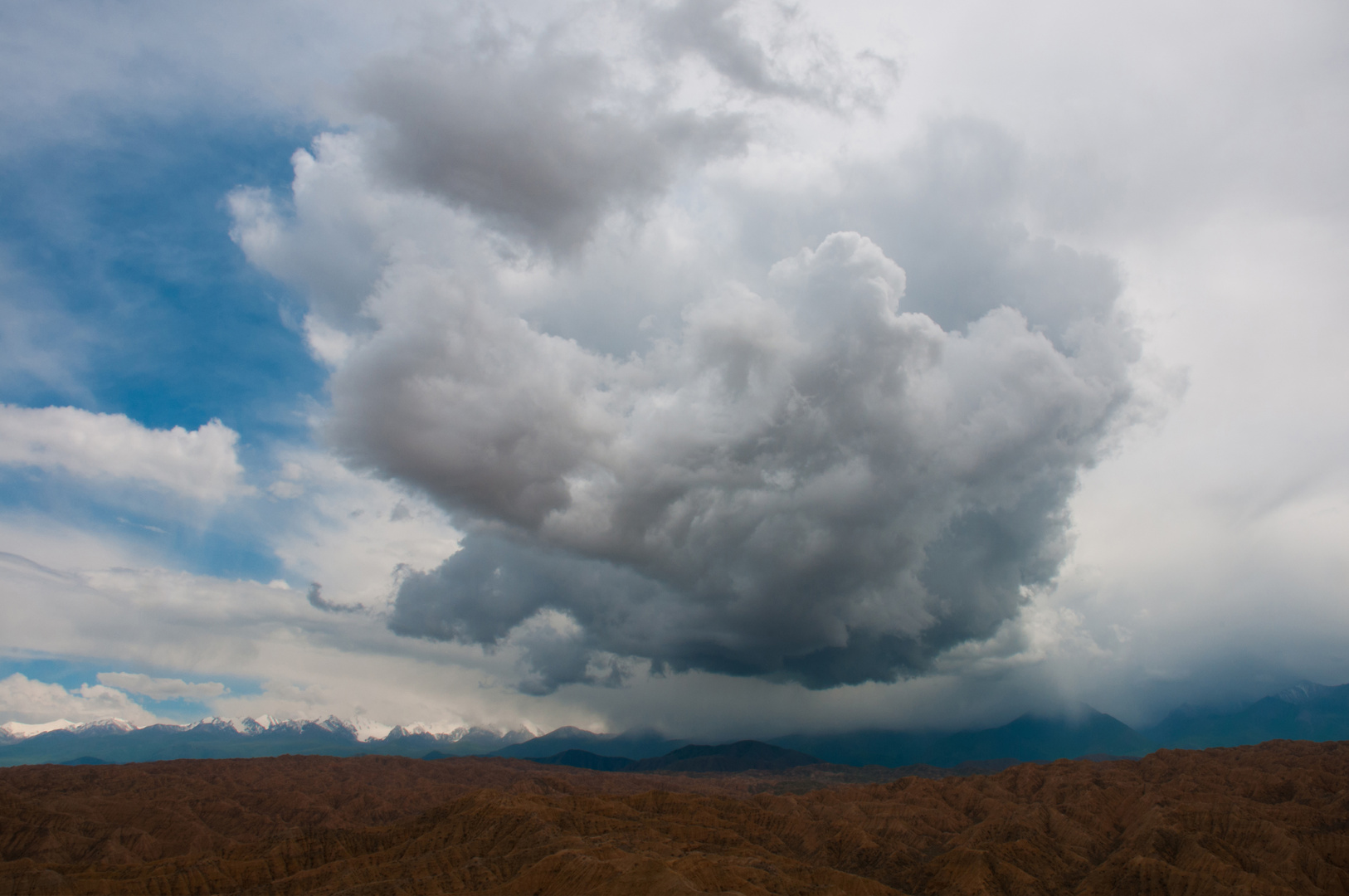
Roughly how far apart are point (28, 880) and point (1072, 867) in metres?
233

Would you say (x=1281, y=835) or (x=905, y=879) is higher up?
(x=1281, y=835)

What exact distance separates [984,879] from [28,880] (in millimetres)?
206870

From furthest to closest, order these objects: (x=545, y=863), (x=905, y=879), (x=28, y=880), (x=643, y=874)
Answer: (x=905, y=879) < (x=28, y=880) < (x=545, y=863) < (x=643, y=874)

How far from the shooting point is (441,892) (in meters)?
161

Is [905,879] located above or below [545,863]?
below

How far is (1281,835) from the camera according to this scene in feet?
598

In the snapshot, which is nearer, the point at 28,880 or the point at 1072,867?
the point at 28,880

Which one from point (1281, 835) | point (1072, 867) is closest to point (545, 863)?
point (1072, 867)

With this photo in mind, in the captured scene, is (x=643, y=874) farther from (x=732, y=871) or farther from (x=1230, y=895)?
(x=1230, y=895)

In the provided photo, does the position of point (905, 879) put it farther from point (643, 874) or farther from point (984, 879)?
point (643, 874)

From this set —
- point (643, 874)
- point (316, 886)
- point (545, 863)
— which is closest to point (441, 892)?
point (545, 863)

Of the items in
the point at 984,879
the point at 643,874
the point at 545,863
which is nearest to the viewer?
the point at 643,874

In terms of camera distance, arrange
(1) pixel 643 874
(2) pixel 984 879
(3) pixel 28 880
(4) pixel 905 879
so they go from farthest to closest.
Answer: (4) pixel 905 879
(2) pixel 984 879
(3) pixel 28 880
(1) pixel 643 874

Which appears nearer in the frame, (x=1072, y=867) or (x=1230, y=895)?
(x=1230, y=895)
